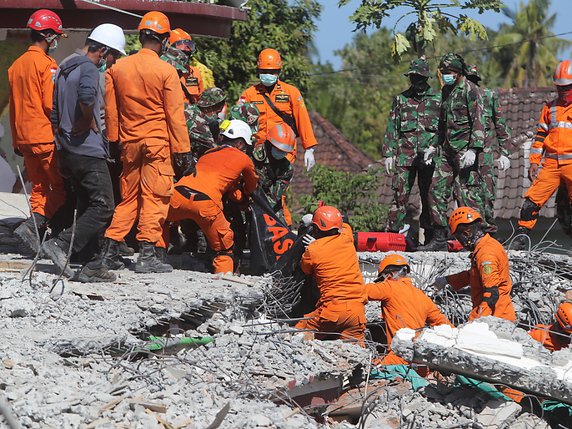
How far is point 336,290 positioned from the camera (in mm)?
9883

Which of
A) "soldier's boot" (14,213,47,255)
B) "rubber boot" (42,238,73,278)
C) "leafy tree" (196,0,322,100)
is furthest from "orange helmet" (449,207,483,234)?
"leafy tree" (196,0,322,100)

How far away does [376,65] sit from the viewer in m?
52.6

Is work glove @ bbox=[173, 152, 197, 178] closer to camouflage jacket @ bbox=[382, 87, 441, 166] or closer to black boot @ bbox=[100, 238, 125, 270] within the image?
black boot @ bbox=[100, 238, 125, 270]

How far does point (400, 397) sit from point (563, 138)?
4.90 metres

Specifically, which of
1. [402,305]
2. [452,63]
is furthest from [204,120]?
[452,63]

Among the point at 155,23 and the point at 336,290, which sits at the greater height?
the point at 155,23

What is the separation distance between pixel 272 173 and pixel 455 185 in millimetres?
2079

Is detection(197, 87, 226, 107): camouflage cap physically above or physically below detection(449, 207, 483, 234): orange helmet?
above

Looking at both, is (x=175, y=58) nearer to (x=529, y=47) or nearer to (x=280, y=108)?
(x=280, y=108)

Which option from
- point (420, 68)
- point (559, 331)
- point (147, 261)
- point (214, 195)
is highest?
point (420, 68)

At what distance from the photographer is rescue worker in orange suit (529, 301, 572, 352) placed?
9.55m

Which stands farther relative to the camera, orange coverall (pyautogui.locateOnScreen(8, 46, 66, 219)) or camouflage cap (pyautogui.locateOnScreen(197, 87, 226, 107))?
camouflage cap (pyautogui.locateOnScreen(197, 87, 226, 107))

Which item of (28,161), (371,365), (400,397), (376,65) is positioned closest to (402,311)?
(371,365)

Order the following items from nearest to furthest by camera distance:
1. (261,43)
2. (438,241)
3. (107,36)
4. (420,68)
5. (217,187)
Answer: (107,36), (217,187), (420,68), (438,241), (261,43)
